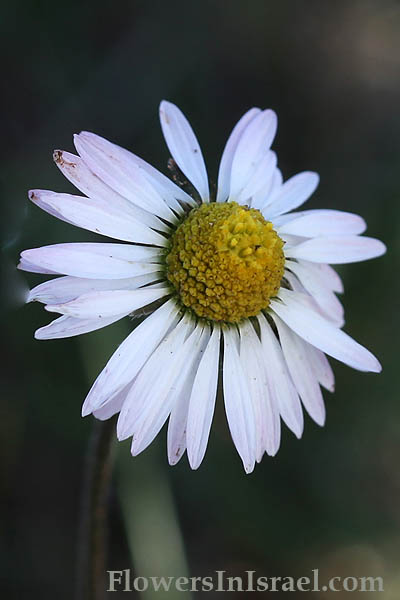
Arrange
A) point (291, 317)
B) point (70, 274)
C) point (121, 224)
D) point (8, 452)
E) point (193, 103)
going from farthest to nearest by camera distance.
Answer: point (193, 103)
point (8, 452)
point (291, 317)
point (121, 224)
point (70, 274)

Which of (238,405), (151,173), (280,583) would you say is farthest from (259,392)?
(280,583)

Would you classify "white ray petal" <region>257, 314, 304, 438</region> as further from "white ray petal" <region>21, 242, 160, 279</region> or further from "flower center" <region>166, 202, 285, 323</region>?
"white ray petal" <region>21, 242, 160, 279</region>

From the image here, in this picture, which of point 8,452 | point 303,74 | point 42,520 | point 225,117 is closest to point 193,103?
point 225,117

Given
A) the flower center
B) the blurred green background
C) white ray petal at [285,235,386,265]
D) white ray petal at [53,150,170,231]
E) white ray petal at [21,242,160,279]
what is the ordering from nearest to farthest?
white ray petal at [21,242,160,279], white ray petal at [53,150,170,231], the flower center, white ray petal at [285,235,386,265], the blurred green background

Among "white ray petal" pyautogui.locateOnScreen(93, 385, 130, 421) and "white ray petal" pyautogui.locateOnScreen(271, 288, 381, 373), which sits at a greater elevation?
"white ray petal" pyautogui.locateOnScreen(271, 288, 381, 373)

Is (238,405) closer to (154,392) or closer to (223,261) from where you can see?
(154,392)

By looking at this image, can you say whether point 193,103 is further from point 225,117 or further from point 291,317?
point 291,317

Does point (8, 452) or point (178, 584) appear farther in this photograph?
point (8, 452)

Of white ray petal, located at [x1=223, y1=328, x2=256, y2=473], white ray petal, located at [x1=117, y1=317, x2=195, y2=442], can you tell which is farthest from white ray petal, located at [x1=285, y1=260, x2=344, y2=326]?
white ray petal, located at [x1=117, y1=317, x2=195, y2=442]
